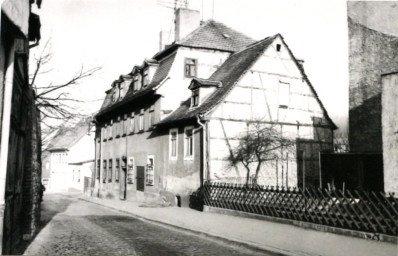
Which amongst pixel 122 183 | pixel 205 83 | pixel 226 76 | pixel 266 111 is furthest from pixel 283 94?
pixel 122 183

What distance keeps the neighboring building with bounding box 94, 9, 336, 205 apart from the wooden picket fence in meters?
2.53

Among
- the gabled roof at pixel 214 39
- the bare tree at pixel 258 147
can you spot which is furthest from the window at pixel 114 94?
the bare tree at pixel 258 147

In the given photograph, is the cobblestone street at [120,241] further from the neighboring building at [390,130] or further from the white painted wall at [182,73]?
the white painted wall at [182,73]

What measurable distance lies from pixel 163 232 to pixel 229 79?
10239 mm

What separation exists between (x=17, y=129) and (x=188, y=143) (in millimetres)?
11657

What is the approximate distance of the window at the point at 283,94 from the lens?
816 inches

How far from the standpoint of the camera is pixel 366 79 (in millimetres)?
17188

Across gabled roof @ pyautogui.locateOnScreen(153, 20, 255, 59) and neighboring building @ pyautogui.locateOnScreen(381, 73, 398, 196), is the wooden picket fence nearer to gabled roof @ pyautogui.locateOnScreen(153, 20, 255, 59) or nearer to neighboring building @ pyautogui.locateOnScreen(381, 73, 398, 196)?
neighboring building @ pyautogui.locateOnScreen(381, 73, 398, 196)

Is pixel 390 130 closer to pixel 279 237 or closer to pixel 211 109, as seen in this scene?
pixel 279 237

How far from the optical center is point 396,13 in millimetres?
14352

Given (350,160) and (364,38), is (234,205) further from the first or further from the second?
(364,38)

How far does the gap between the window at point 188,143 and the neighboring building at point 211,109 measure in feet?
0.16

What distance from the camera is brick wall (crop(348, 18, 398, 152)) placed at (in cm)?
1664

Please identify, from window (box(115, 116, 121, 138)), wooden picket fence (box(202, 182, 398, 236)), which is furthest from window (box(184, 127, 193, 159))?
window (box(115, 116, 121, 138))
